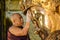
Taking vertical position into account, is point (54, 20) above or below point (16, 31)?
above

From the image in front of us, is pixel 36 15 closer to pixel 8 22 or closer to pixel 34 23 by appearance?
pixel 34 23

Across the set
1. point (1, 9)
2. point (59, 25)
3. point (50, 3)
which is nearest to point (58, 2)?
point (50, 3)

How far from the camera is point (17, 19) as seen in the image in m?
2.34

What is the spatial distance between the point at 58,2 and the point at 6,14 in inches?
26.0

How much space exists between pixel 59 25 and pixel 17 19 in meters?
0.51

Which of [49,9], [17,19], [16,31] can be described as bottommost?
[16,31]

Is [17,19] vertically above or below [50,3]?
below

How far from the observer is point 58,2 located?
2289 millimetres

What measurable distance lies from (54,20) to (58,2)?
0.22 meters

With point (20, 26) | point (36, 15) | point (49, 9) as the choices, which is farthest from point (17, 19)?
point (49, 9)

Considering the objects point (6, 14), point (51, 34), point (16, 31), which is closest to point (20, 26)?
point (16, 31)

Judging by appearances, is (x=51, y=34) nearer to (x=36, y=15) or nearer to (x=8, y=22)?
(x=36, y=15)

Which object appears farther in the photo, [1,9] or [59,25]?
[1,9]

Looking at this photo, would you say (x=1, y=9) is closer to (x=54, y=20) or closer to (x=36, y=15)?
(x=36, y=15)
